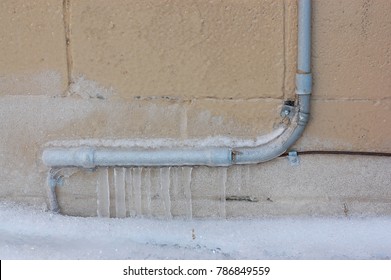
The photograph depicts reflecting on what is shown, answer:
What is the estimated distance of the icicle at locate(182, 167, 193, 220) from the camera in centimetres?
262

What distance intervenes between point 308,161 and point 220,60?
592 millimetres

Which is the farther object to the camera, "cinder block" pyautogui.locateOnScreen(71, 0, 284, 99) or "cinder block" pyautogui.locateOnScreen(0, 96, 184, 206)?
"cinder block" pyautogui.locateOnScreen(0, 96, 184, 206)

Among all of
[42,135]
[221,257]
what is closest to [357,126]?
[221,257]

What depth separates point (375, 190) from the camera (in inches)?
103

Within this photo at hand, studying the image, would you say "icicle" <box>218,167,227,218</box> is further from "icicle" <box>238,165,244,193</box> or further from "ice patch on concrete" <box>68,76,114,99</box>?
"ice patch on concrete" <box>68,76,114,99</box>

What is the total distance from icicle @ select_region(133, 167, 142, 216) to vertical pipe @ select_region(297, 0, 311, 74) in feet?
2.75

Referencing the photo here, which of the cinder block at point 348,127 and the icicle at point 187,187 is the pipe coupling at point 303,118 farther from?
the icicle at point 187,187

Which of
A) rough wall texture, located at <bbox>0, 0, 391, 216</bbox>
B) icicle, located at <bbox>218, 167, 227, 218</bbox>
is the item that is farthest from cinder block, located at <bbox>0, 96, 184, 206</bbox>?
icicle, located at <bbox>218, 167, 227, 218</bbox>

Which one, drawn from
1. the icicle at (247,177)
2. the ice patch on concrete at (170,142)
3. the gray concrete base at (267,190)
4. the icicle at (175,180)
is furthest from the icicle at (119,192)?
the icicle at (247,177)

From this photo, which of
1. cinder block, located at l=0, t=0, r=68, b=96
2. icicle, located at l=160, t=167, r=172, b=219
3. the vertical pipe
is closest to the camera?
the vertical pipe

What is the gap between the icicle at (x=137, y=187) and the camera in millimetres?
2639

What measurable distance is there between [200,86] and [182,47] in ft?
0.61

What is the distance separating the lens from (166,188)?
265cm

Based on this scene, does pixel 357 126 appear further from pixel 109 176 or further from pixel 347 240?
pixel 109 176
